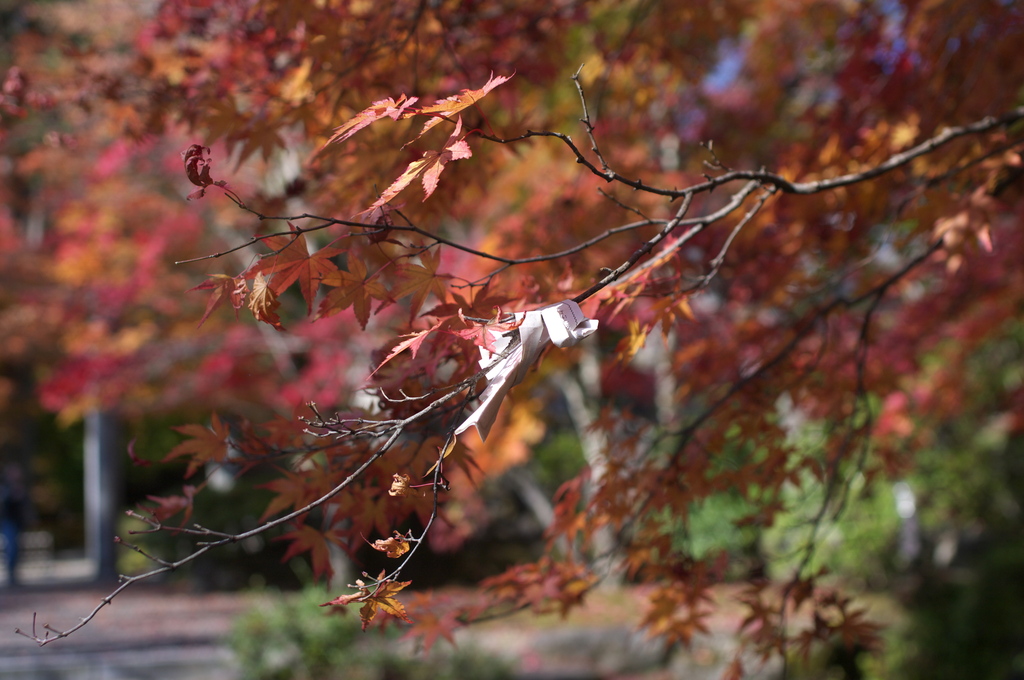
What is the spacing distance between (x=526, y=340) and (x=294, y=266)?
517mm

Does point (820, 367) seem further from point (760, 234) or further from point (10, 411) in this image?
point (10, 411)

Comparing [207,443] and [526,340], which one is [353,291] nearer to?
[526,340]

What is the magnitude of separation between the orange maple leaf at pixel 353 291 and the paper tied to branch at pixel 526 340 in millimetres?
304

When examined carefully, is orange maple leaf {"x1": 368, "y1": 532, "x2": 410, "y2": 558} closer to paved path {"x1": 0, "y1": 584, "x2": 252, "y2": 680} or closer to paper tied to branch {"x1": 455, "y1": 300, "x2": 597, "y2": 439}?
paper tied to branch {"x1": 455, "y1": 300, "x2": 597, "y2": 439}

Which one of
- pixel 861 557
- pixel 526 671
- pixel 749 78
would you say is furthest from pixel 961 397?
pixel 526 671

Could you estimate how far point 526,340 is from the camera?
1.36m

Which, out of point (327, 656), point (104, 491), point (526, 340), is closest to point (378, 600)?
point (526, 340)

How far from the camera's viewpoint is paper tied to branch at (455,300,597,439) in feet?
4.35

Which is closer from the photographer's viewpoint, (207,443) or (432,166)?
(432,166)

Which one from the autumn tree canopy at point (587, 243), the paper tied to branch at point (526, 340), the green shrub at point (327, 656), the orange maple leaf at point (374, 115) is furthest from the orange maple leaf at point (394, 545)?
the green shrub at point (327, 656)

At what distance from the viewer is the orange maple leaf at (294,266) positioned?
147 centimetres

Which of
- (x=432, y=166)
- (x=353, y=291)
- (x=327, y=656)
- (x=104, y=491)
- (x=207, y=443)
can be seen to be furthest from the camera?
(x=104, y=491)

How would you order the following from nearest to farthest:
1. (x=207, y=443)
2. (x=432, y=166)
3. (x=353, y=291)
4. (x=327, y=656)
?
1. (x=432, y=166)
2. (x=353, y=291)
3. (x=207, y=443)
4. (x=327, y=656)

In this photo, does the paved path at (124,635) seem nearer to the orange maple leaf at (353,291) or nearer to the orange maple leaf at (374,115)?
the orange maple leaf at (353,291)
